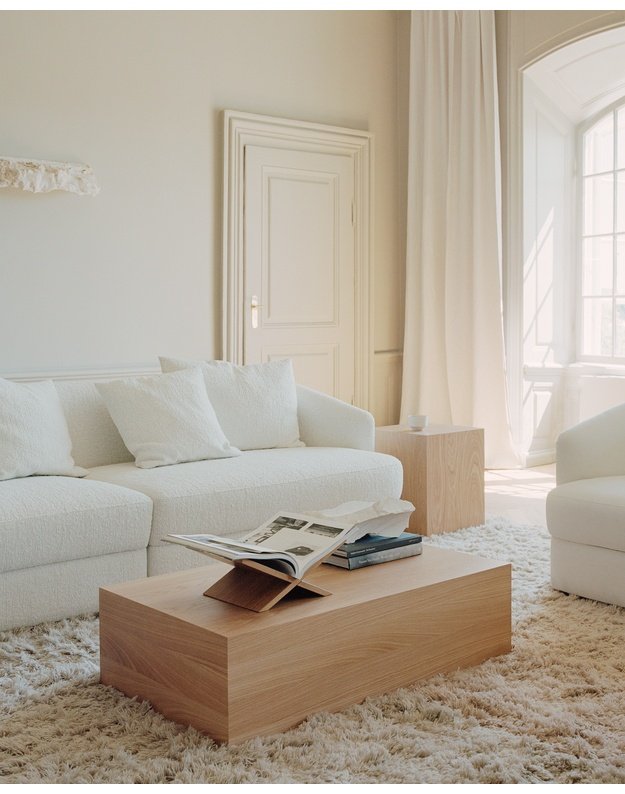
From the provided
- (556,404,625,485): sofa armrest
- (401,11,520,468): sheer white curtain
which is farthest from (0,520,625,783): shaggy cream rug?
(401,11,520,468): sheer white curtain

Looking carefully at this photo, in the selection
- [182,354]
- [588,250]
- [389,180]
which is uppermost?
[389,180]

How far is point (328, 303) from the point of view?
236 inches

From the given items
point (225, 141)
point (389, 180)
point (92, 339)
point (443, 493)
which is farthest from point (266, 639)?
point (389, 180)

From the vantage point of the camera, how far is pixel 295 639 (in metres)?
2.06

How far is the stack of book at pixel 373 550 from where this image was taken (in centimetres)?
247

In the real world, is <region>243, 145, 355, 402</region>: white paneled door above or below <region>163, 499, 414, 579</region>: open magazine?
above

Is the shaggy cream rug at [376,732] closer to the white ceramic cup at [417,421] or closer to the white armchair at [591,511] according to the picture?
the white armchair at [591,511]

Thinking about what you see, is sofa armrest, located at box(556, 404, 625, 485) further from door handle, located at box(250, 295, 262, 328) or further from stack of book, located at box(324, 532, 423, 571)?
door handle, located at box(250, 295, 262, 328)

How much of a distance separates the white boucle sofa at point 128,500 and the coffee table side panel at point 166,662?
1.87 feet

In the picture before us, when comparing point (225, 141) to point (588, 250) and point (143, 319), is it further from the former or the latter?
point (588, 250)

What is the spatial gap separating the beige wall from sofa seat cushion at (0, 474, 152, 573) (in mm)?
1793

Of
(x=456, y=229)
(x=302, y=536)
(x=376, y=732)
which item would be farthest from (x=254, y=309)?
(x=376, y=732)

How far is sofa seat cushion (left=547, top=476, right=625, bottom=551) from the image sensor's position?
294 centimetres
